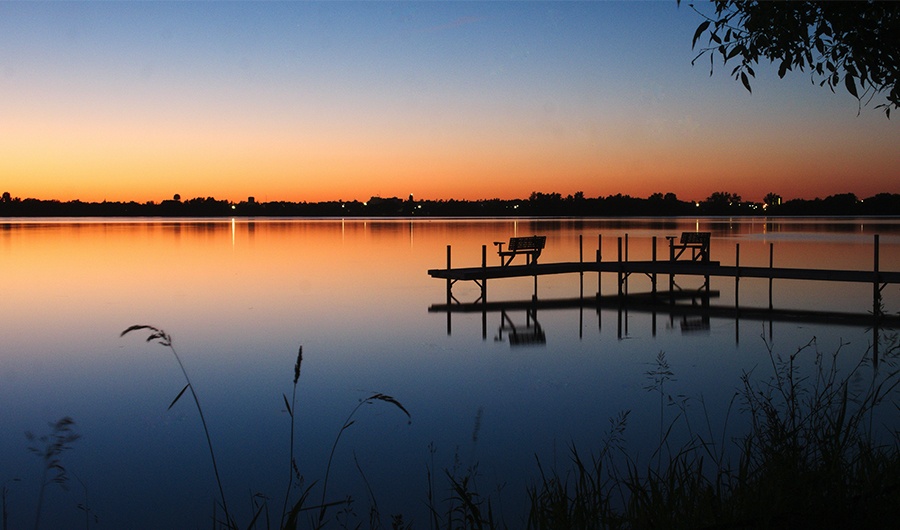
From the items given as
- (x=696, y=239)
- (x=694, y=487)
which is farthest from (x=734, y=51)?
(x=696, y=239)

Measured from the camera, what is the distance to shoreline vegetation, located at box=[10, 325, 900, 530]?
4625 mm

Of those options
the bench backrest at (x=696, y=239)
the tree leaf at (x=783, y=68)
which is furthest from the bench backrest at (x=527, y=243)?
the tree leaf at (x=783, y=68)

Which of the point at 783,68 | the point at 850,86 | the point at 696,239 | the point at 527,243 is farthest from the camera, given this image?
the point at 696,239

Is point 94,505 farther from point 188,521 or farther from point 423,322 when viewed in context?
point 423,322

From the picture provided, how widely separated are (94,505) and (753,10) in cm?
779

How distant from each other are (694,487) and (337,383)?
849 cm

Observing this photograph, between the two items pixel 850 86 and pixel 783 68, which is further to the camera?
pixel 783 68

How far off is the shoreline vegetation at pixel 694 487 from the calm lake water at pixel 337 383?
253 millimetres

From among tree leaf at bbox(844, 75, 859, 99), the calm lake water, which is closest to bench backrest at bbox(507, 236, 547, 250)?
the calm lake water

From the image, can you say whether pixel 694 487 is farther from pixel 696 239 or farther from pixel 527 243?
pixel 696 239

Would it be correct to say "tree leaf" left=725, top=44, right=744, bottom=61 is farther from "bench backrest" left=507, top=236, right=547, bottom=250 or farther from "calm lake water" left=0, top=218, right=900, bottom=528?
"bench backrest" left=507, top=236, right=547, bottom=250

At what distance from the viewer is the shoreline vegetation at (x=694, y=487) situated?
4625mm

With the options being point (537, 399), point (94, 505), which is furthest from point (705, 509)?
point (537, 399)

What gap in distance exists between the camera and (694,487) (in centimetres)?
587
